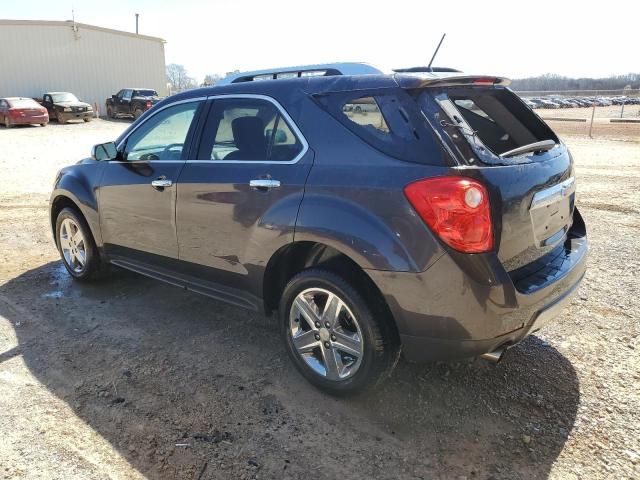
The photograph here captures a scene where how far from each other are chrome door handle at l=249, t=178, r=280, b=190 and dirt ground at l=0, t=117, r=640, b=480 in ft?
3.96

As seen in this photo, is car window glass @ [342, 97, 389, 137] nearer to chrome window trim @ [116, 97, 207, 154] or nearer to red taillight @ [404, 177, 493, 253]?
red taillight @ [404, 177, 493, 253]

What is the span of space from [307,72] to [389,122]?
89cm

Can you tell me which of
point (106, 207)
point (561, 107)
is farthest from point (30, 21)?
point (561, 107)

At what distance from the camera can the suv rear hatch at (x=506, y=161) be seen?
98.0 inches

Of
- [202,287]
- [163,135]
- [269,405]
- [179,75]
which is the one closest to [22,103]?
[163,135]

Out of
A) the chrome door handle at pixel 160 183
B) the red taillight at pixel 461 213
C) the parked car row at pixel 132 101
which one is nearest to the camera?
the red taillight at pixel 461 213

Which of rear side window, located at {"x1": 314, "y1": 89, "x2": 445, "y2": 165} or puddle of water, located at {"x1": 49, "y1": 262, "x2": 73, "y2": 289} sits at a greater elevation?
rear side window, located at {"x1": 314, "y1": 89, "x2": 445, "y2": 165}

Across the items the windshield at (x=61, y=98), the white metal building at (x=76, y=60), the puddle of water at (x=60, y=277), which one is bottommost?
the puddle of water at (x=60, y=277)

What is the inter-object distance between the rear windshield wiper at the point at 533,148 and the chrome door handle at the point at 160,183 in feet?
7.49

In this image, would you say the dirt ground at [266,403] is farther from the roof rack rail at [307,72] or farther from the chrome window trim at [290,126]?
the roof rack rail at [307,72]

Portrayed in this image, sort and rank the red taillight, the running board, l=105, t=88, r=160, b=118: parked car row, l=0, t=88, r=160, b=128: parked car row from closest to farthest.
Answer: the red taillight, the running board, l=0, t=88, r=160, b=128: parked car row, l=105, t=88, r=160, b=118: parked car row

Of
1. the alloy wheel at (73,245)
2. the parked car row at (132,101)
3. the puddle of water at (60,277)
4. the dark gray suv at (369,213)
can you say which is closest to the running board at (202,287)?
the dark gray suv at (369,213)

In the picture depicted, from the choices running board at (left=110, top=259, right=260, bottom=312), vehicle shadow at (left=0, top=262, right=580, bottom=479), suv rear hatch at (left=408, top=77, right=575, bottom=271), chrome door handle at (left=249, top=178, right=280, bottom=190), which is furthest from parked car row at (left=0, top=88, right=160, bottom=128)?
suv rear hatch at (left=408, top=77, right=575, bottom=271)

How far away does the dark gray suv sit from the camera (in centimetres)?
247
